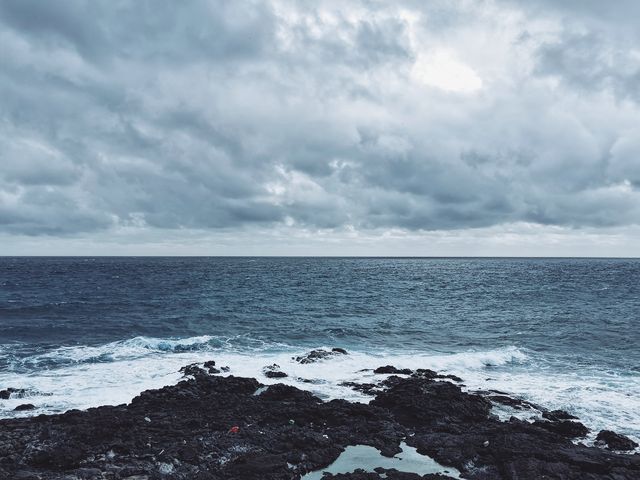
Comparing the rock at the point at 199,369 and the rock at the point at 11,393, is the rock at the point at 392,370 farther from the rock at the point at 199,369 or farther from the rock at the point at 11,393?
the rock at the point at 11,393

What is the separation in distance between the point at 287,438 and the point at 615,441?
12.5 metres

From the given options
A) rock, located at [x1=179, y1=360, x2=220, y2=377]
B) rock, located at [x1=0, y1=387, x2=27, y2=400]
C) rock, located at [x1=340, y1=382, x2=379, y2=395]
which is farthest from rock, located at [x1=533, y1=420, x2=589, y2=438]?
rock, located at [x1=0, y1=387, x2=27, y2=400]

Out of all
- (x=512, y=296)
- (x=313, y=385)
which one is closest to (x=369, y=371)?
(x=313, y=385)

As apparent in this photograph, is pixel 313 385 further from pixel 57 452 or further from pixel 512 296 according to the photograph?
pixel 512 296

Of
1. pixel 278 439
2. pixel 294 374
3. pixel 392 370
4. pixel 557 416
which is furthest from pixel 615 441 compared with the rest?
pixel 294 374

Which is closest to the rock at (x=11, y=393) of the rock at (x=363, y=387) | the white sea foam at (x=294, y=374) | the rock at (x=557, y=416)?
the white sea foam at (x=294, y=374)

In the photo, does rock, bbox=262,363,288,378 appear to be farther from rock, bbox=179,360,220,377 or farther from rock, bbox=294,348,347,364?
rock, bbox=179,360,220,377

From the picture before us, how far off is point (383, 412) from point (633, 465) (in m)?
9.27

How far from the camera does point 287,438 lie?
58.5ft

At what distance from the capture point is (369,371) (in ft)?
95.2

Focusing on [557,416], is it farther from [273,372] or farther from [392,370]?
[273,372]

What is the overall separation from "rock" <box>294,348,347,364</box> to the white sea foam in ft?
1.74

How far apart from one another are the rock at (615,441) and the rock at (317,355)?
17.6 meters

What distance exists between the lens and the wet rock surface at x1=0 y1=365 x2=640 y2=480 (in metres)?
15.3
